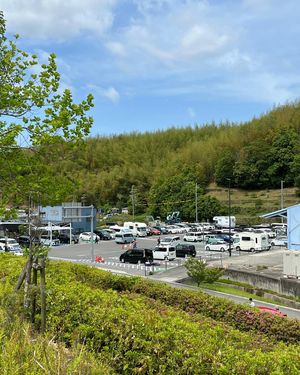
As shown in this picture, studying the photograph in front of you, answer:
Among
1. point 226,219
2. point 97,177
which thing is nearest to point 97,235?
point 226,219

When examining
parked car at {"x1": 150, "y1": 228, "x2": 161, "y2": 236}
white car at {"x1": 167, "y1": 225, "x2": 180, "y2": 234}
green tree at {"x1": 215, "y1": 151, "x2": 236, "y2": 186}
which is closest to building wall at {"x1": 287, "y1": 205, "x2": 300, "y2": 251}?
parked car at {"x1": 150, "y1": 228, "x2": 161, "y2": 236}

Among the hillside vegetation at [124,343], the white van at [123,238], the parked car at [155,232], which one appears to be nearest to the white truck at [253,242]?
the white van at [123,238]

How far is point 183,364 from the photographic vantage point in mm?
4051

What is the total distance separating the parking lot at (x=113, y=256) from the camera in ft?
90.3

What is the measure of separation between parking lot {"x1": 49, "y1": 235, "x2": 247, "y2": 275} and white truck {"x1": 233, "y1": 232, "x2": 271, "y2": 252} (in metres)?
1.15

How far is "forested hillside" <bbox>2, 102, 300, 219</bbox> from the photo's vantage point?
70375mm

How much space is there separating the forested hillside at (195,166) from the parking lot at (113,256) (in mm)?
22392

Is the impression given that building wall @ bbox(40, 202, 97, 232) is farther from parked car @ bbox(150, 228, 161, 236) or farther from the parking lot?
parked car @ bbox(150, 228, 161, 236)

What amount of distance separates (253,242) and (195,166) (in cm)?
3929

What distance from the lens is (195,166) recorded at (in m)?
76.0

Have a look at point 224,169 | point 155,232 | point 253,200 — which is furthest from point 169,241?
point 224,169

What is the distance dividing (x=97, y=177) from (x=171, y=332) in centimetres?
7394

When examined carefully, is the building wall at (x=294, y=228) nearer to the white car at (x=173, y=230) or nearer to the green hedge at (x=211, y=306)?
the green hedge at (x=211, y=306)

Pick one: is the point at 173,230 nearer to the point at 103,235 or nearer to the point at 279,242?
the point at 103,235
